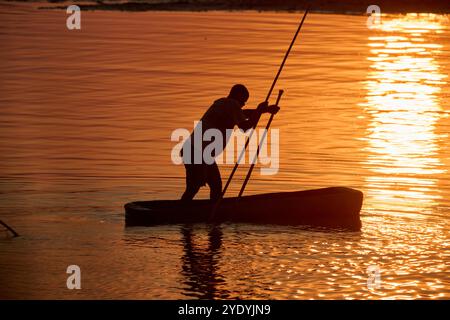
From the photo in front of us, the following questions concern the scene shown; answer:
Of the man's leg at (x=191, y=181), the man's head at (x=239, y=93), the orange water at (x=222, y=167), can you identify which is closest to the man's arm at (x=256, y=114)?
the man's head at (x=239, y=93)

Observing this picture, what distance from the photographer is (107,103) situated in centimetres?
2259

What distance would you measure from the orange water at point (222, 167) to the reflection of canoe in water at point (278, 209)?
217 millimetres

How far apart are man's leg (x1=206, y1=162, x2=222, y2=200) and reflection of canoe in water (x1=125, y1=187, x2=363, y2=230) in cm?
11

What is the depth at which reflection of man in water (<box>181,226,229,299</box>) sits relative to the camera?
1119 cm

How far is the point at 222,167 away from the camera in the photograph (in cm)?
1759

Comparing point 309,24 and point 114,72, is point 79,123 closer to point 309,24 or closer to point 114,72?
point 114,72

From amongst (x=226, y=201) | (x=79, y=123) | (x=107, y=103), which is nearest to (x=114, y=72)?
(x=107, y=103)

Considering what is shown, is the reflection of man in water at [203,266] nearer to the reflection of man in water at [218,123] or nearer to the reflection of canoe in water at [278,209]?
the reflection of canoe in water at [278,209]

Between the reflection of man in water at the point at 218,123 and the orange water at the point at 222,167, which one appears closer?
the orange water at the point at 222,167

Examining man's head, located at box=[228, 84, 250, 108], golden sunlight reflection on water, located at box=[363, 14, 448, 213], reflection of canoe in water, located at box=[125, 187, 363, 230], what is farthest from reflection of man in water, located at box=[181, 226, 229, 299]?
golden sunlight reflection on water, located at box=[363, 14, 448, 213]

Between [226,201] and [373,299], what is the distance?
372cm

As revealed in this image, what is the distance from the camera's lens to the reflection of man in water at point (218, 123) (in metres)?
14.2

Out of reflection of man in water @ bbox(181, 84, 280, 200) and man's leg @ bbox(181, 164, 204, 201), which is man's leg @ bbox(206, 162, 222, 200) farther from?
man's leg @ bbox(181, 164, 204, 201)

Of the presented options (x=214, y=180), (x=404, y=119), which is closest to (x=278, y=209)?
(x=214, y=180)
